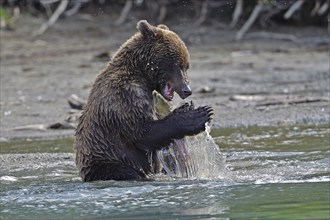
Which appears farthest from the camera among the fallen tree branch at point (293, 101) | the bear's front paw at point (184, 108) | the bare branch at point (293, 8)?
the bare branch at point (293, 8)

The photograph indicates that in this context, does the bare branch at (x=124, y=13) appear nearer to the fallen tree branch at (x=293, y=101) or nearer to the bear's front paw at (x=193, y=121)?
the fallen tree branch at (x=293, y=101)

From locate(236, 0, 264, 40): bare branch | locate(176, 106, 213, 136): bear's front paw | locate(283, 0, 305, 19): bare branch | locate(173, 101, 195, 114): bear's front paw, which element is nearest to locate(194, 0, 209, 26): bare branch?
locate(236, 0, 264, 40): bare branch

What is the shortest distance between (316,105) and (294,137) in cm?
205

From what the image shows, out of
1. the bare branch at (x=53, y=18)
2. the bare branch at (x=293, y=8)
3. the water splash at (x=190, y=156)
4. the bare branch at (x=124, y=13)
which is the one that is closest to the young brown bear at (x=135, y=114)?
the water splash at (x=190, y=156)

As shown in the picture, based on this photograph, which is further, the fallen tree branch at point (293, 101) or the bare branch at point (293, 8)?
the bare branch at point (293, 8)

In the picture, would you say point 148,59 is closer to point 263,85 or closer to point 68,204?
point 68,204

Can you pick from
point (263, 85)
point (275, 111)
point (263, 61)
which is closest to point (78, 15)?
point (263, 61)

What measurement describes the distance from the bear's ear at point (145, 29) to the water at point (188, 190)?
1157mm

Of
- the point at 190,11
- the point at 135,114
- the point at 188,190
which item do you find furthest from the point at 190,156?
the point at 190,11

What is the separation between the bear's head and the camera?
8594mm

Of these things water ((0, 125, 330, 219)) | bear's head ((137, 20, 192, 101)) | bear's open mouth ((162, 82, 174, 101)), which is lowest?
water ((0, 125, 330, 219))

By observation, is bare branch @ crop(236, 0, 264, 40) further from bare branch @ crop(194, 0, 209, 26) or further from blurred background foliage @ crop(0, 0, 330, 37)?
bare branch @ crop(194, 0, 209, 26)

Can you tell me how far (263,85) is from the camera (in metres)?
14.7

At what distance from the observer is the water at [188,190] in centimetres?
699
